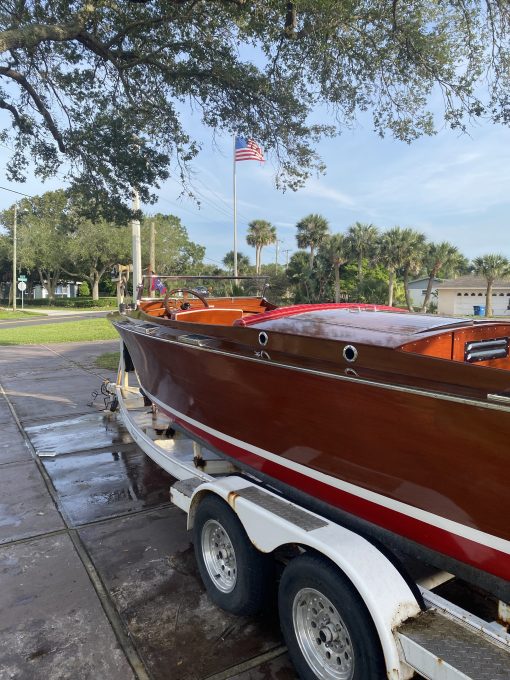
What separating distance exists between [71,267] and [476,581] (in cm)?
4891

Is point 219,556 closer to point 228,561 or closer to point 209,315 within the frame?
point 228,561

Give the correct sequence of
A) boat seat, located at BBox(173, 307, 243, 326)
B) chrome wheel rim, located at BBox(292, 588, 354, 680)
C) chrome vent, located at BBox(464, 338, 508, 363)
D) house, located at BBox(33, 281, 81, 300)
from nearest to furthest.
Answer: chrome wheel rim, located at BBox(292, 588, 354, 680) < chrome vent, located at BBox(464, 338, 508, 363) < boat seat, located at BBox(173, 307, 243, 326) < house, located at BBox(33, 281, 81, 300)

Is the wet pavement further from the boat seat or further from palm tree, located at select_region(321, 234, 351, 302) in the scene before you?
palm tree, located at select_region(321, 234, 351, 302)

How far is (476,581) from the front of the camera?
6.23 ft

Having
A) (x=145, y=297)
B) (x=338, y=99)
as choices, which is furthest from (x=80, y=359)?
(x=338, y=99)

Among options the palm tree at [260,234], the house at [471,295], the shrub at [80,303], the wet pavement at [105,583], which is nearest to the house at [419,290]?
the house at [471,295]

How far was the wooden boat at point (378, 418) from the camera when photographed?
178 centimetres

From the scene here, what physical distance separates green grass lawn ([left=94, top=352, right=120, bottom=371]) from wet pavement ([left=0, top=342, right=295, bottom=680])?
5.42 meters

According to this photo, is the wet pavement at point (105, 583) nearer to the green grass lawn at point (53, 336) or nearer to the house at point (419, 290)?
the green grass lawn at point (53, 336)

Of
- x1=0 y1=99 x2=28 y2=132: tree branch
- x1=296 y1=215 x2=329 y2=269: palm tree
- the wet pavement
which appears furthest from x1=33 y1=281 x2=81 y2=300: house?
the wet pavement

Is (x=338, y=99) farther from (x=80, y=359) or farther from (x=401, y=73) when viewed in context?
(x=80, y=359)

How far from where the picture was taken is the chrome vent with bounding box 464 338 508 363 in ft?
8.18

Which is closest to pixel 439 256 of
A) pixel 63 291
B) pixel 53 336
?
pixel 53 336

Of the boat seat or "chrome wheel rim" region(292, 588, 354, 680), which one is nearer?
"chrome wheel rim" region(292, 588, 354, 680)
